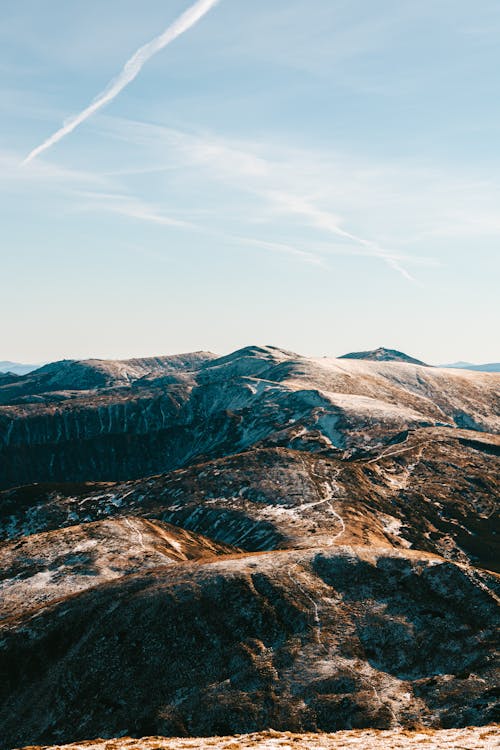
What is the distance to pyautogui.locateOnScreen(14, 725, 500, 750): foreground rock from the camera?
1505 inches

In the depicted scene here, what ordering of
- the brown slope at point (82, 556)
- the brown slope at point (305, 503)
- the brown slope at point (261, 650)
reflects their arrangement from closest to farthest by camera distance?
the brown slope at point (261, 650) < the brown slope at point (82, 556) < the brown slope at point (305, 503)

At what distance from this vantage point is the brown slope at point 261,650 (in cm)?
5094

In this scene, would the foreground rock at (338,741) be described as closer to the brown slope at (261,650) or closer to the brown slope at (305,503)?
the brown slope at (261,650)

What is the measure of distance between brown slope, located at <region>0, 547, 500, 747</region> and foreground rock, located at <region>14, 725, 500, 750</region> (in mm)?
5668

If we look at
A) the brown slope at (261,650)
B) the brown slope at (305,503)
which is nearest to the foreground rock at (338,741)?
the brown slope at (261,650)

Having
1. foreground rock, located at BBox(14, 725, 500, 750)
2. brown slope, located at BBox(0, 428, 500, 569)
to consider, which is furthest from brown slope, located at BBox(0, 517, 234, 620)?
foreground rock, located at BBox(14, 725, 500, 750)

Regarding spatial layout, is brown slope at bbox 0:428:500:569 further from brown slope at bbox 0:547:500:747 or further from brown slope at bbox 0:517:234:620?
brown slope at bbox 0:547:500:747

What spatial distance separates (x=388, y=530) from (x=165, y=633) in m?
90.4

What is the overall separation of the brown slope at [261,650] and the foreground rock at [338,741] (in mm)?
5668

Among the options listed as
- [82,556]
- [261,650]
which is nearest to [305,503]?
[82,556]

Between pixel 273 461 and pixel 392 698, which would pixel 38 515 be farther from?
pixel 392 698

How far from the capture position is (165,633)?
61.5m

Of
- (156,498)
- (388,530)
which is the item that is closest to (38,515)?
(156,498)

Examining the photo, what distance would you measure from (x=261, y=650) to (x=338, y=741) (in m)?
17.5
